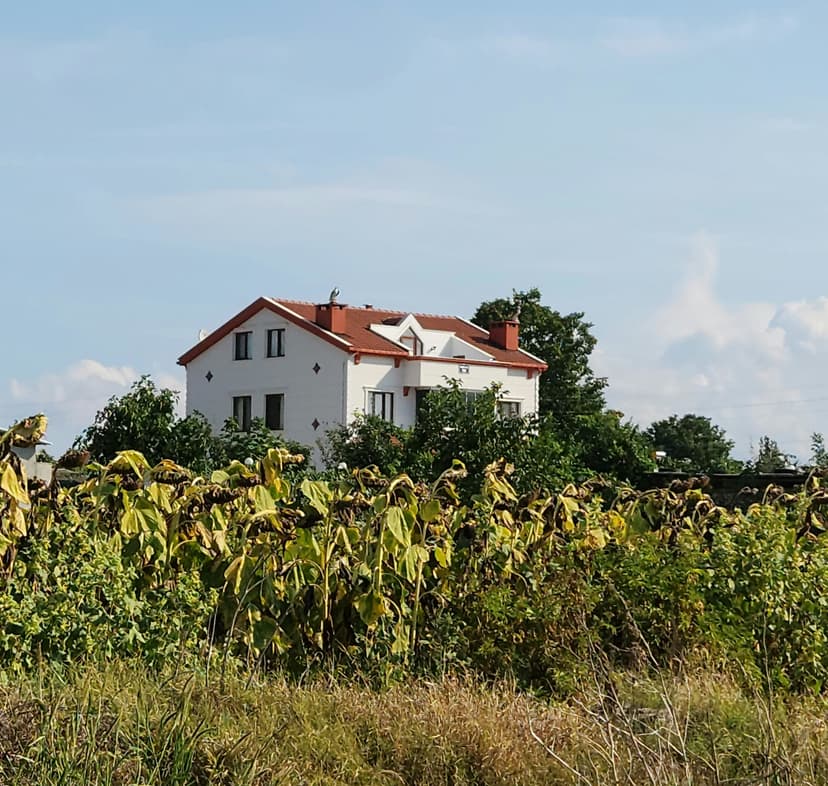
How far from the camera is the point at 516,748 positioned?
3857 millimetres

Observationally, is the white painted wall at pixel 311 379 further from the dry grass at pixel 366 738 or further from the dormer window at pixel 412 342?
the dry grass at pixel 366 738

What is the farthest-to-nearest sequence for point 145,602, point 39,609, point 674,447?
point 674,447 < point 145,602 < point 39,609

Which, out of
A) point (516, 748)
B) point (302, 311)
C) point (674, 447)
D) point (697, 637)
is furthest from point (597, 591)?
point (674, 447)

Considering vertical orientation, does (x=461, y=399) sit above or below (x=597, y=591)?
above

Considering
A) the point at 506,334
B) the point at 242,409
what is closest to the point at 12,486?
the point at 242,409

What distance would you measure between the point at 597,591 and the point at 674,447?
53041 mm

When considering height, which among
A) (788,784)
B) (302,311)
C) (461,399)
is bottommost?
(788,784)

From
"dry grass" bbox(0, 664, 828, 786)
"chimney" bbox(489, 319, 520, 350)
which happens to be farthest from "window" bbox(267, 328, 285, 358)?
"dry grass" bbox(0, 664, 828, 786)

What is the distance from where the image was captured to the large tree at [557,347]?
158 feet

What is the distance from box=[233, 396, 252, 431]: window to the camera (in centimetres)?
3969

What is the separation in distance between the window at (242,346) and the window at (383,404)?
4985 millimetres

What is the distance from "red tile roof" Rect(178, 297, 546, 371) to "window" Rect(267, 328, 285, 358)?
67 cm

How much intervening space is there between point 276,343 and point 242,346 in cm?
185

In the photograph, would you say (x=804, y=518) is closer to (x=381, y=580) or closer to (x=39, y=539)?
(x=381, y=580)
